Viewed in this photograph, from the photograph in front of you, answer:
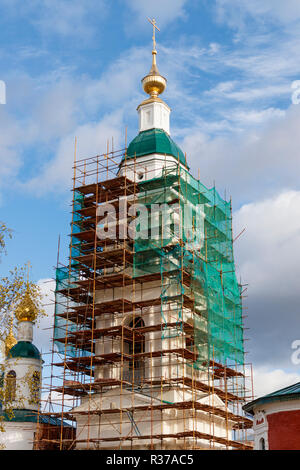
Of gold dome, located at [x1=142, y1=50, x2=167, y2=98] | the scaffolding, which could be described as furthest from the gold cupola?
the scaffolding

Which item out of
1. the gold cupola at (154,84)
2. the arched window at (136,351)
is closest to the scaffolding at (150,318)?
the arched window at (136,351)

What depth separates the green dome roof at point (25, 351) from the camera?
119 ft

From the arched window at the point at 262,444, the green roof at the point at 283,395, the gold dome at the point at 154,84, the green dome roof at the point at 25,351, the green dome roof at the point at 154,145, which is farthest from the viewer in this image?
the gold dome at the point at 154,84

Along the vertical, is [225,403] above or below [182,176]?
below

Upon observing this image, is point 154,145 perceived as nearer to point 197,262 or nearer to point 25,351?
point 197,262

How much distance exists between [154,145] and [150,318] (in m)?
8.75

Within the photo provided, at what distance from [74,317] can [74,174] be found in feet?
22.0

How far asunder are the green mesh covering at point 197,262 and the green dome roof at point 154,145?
1.98 meters

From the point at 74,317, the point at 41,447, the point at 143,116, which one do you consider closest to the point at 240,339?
the point at 74,317

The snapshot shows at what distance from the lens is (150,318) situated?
29.2 metres

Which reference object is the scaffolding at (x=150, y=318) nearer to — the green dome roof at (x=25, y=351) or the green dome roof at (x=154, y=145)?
the green dome roof at (x=154, y=145)

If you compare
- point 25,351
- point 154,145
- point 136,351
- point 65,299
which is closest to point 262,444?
point 136,351

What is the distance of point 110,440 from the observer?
88.2ft
